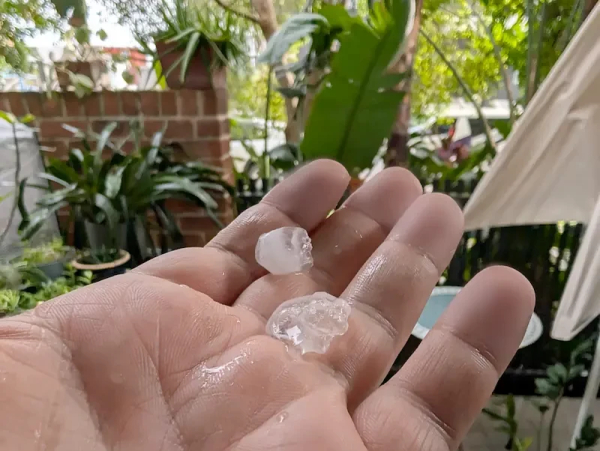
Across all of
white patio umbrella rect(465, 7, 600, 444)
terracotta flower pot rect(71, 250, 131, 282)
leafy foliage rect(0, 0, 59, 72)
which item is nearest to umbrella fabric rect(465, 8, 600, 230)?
white patio umbrella rect(465, 7, 600, 444)

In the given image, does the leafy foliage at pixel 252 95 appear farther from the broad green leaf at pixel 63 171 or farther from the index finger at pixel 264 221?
the index finger at pixel 264 221

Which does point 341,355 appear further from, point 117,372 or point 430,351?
point 117,372

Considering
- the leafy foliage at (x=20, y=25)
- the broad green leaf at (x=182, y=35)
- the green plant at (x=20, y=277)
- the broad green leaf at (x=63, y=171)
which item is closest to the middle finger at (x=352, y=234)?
the green plant at (x=20, y=277)

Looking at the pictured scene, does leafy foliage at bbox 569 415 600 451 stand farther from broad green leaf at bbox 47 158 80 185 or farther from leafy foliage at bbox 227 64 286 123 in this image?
leafy foliage at bbox 227 64 286 123

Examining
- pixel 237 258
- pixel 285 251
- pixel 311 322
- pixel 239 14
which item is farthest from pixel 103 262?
pixel 239 14

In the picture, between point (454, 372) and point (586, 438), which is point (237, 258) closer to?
point (454, 372)

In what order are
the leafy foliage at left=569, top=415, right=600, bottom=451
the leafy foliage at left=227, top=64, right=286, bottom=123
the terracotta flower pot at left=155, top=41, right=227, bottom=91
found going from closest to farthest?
the leafy foliage at left=569, top=415, right=600, bottom=451 < the terracotta flower pot at left=155, top=41, right=227, bottom=91 < the leafy foliage at left=227, top=64, right=286, bottom=123

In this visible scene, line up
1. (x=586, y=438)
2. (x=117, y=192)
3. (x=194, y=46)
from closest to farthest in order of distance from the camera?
1. (x=586, y=438)
2. (x=117, y=192)
3. (x=194, y=46)
